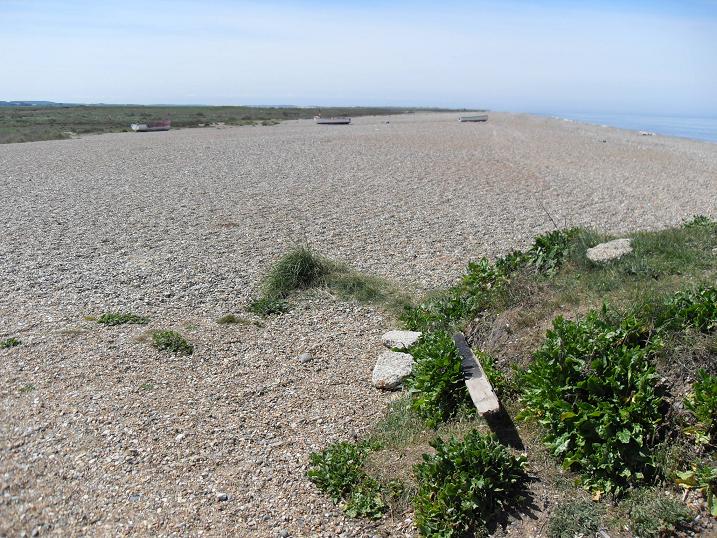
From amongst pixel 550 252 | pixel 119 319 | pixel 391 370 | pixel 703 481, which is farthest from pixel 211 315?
pixel 703 481

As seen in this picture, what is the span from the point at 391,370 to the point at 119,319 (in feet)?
10.8

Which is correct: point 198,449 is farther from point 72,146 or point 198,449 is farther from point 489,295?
point 72,146

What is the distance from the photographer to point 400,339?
6.51 metres

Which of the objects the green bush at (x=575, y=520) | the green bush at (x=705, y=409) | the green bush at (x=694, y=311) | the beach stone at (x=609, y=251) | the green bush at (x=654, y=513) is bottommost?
the green bush at (x=575, y=520)

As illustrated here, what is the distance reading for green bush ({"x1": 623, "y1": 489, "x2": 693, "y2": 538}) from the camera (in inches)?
137

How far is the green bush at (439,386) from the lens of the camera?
488 centimetres

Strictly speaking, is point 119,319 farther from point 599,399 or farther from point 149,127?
point 149,127

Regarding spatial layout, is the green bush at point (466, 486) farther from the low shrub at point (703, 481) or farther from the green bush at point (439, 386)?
the low shrub at point (703, 481)

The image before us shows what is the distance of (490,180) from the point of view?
18.0 meters

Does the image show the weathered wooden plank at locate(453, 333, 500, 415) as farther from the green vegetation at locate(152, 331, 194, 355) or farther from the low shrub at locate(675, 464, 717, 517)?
the green vegetation at locate(152, 331, 194, 355)

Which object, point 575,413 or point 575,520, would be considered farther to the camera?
point 575,413

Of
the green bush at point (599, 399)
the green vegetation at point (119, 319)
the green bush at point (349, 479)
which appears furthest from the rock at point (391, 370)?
the green vegetation at point (119, 319)

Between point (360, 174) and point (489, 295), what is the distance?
13384 millimetres

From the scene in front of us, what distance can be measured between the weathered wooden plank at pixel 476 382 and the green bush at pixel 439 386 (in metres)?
0.08
